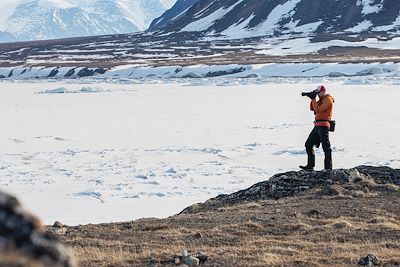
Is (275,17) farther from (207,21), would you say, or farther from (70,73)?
(70,73)

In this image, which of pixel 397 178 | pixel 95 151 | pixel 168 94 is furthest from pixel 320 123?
pixel 168 94

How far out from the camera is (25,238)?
2.13 metres

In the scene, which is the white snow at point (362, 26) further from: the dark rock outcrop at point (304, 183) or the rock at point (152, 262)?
the rock at point (152, 262)

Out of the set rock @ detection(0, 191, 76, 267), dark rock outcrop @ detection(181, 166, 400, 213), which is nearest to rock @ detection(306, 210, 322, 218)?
dark rock outcrop @ detection(181, 166, 400, 213)

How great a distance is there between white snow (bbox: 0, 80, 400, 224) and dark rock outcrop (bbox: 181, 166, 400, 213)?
1.83m

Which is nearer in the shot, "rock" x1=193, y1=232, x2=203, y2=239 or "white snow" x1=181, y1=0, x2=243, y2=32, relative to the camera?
"rock" x1=193, y1=232, x2=203, y2=239

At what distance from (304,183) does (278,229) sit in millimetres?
3869

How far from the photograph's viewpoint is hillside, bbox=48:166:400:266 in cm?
800

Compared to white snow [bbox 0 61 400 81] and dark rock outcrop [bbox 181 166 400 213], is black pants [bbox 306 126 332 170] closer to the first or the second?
dark rock outcrop [bbox 181 166 400 213]

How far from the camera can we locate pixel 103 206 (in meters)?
15.2

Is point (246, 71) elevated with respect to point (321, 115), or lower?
elevated

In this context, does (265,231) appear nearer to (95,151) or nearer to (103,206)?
(103,206)

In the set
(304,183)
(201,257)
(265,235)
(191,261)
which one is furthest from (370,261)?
(304,183)

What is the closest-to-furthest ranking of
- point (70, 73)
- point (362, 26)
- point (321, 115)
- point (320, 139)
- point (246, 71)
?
point (321, 115) < point (320, 139) < point (246, 71) < point (70, 73) < point (362, 26)
